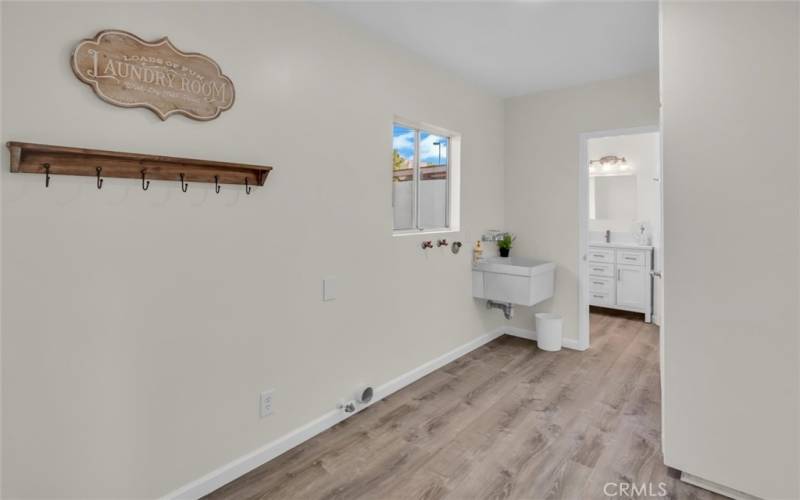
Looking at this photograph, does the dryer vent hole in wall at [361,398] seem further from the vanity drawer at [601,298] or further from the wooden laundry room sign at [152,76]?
the vanity drawer at [601,298]

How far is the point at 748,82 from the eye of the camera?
1.74 metres

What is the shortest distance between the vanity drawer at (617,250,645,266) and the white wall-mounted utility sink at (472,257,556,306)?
1.68m

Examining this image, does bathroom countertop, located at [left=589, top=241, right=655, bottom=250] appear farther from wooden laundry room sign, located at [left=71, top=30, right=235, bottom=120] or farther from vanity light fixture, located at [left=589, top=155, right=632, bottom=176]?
wooden laundry room sign, located at [left=71, top=30, right=235, bottom=120]

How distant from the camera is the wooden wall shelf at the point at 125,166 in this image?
138 cm

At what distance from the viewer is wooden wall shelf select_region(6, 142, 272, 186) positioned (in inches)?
54.5

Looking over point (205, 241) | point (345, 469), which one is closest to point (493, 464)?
point (345, 469)

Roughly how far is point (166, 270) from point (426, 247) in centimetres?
192

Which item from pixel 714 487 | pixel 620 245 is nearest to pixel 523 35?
pixel 714 487

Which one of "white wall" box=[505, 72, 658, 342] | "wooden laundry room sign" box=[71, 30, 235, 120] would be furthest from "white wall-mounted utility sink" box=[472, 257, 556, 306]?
"wooden laundry room sign" box=[71, 30, 235, 120]

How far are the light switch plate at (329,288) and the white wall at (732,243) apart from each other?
1745 mm

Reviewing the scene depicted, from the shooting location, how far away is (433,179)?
3545 millimetres

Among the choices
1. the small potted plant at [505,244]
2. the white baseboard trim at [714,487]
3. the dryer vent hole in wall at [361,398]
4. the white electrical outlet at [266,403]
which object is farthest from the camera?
the small potted plant at [505,244]

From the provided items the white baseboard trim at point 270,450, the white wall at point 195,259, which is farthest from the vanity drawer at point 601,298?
the white wall at point 195,259

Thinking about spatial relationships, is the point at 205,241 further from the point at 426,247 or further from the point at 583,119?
the point at 583,119
